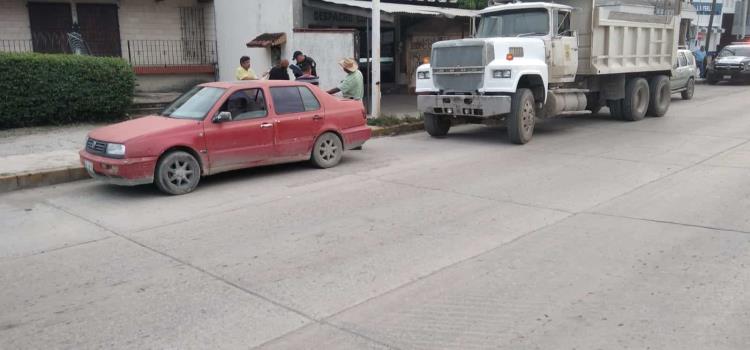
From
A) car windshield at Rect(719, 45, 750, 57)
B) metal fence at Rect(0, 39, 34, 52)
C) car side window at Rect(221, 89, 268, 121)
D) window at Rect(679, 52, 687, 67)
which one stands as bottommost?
car side window at Rect(221, 89, 268, 121)

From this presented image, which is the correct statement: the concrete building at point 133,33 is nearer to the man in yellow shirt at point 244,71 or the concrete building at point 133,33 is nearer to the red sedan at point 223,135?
the man in yellow shirt at point 244,71

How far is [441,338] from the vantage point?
4.09 meters

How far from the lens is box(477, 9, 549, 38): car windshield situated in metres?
12.6

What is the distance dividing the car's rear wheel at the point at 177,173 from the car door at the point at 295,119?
1.32 m

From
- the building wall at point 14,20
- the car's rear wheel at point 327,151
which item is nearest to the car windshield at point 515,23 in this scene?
the car's rear wheel at point 327,151

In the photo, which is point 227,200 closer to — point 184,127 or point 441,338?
point 184,127

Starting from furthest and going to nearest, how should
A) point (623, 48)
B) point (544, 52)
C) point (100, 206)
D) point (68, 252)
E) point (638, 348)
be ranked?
1. point (623, 48)
2. point (544, 52)
3. point (100, 206)
4. point (68, 252)
5. point (638, 348)

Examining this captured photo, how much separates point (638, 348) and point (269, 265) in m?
3.05

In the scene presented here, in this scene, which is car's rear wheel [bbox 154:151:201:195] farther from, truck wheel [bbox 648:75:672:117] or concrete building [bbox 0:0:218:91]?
truck wheel [bbox 648:75:672:117]

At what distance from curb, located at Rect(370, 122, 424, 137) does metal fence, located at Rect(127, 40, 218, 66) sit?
7.62m

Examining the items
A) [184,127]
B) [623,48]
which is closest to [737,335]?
[184,127]

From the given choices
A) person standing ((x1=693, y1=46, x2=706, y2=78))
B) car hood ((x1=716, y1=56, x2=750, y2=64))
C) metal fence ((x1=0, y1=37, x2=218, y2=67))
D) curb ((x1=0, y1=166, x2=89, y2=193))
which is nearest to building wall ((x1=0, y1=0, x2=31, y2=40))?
metal fence ((x1=0, y1=37, x2=218, y2=67))

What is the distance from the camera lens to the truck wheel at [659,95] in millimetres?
16266

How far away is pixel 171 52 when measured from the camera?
18.2 metres
